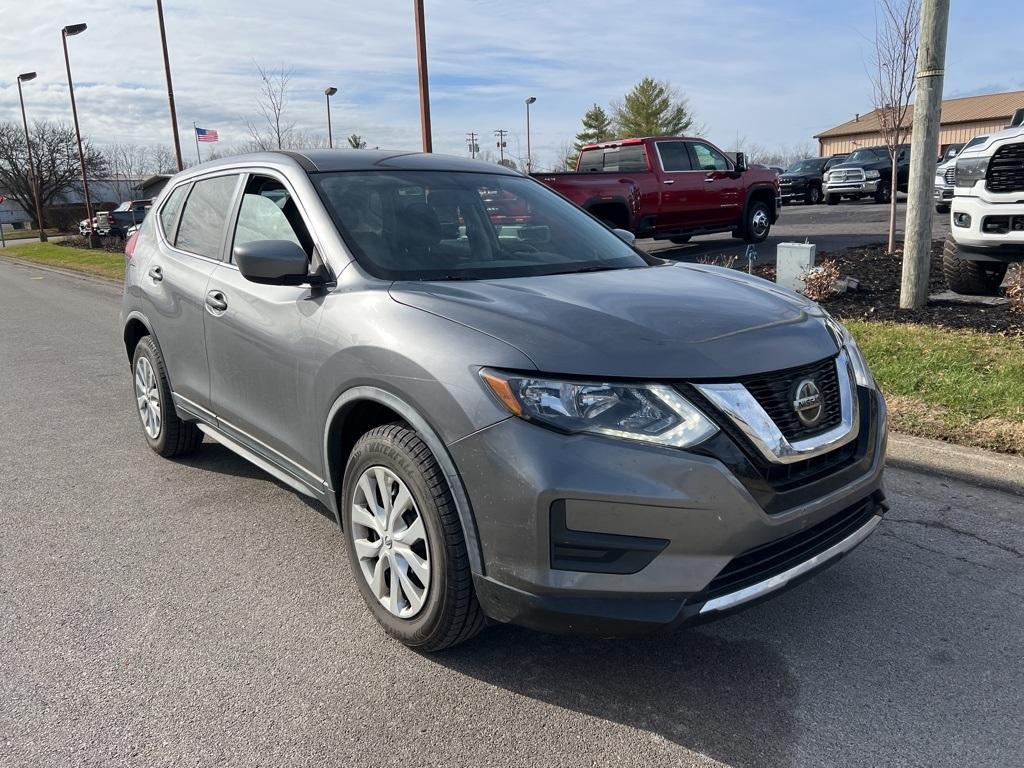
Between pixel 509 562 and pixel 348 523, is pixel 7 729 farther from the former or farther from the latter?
pixel 509 562

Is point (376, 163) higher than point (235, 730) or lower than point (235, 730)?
higher

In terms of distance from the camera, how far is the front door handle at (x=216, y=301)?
389 centimetres

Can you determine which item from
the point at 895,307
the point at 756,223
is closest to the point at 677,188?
the point at 756,223

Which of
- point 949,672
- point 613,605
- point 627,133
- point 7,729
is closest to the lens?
point 613,605

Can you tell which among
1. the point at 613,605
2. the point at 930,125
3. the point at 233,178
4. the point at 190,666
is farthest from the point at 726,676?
the point at 930,125

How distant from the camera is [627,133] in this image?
197 feet

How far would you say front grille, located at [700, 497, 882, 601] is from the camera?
2.46 metres

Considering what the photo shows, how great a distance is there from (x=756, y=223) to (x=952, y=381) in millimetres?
11153

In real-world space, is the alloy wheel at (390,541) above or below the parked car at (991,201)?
below

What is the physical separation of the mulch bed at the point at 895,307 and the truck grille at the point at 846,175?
1704 cm

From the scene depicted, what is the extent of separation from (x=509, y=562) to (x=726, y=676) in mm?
911

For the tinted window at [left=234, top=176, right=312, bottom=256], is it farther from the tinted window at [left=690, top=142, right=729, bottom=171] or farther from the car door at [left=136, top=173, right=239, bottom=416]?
the tinted window at [left=690, top=142, right=729, bottom=171]

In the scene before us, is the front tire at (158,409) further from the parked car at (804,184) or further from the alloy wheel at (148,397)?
the parked car at (804,184)

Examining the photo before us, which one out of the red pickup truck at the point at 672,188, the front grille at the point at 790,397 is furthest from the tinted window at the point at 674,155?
the front grille at the point at 790,397
